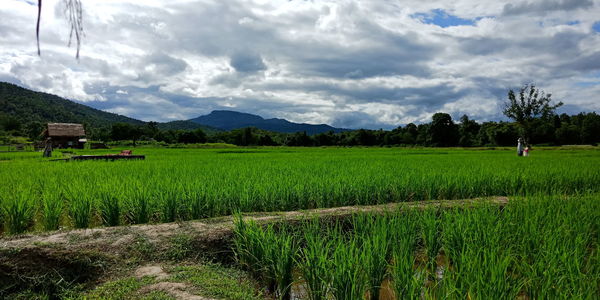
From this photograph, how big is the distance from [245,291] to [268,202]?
2326 mm

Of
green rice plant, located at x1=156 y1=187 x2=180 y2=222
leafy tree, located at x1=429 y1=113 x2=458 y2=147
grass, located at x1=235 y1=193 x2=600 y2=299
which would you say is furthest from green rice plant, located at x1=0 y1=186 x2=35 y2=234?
leafy tree, located at x1=429 y1=113 x2=458 y2=147

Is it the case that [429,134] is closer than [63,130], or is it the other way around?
[63,130]

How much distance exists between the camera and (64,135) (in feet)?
142

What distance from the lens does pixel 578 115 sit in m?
65.1

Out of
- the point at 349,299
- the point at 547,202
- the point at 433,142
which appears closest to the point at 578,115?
the point at 433,142

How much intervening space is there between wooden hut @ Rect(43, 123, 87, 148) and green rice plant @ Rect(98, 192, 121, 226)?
48.1 m

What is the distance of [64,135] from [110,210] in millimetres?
48308

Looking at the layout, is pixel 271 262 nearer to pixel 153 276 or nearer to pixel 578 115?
pixel 153 276

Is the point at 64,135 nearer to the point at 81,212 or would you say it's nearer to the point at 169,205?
the point at 81,212

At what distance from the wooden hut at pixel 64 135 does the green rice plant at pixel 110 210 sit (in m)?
48.1

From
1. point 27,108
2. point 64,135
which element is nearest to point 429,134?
point 64,135

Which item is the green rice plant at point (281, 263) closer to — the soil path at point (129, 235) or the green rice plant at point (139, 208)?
the soil path at point (129, 235)

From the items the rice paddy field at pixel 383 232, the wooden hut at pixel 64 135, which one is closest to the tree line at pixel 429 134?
the wooden hut at pixel 64 135

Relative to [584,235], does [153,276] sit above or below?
below
